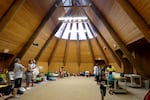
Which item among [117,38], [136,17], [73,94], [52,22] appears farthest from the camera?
[52,22]

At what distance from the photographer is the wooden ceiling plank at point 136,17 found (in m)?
6.91

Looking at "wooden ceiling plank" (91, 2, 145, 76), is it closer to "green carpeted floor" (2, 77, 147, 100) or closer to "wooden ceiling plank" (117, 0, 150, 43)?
"green carpeted floor" (2, 77, 147, 100)

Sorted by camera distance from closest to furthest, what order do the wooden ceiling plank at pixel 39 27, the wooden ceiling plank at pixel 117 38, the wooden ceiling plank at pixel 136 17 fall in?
the wooden ceiling plank at pixel 136 17 < the wooden ceiling plank at pixel 117 38 < the wooden ceiling plank at pixel 39 27

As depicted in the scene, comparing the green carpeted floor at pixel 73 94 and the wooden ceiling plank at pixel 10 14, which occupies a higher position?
the wooden ceiling plank at pixel 10 14

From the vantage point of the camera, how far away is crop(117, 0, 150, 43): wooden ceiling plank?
22.7 ft

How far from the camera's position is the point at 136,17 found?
693cm

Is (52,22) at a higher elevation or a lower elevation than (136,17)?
higher

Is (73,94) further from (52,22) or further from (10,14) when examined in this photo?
(52,22)

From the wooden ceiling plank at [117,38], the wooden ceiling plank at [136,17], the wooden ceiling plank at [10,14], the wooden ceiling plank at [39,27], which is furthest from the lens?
the wooden ceiling plank at [39,27]

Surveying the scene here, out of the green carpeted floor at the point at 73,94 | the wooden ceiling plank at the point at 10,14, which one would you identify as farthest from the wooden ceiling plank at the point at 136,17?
the wooden ceiling plank at the point at 10,14

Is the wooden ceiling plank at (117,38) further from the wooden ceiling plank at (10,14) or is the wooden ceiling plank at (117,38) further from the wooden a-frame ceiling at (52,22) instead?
the wooden ceiling plank at (10,14)

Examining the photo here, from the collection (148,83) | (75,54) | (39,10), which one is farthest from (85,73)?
(39,10)

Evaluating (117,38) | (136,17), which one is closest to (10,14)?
(136,17)

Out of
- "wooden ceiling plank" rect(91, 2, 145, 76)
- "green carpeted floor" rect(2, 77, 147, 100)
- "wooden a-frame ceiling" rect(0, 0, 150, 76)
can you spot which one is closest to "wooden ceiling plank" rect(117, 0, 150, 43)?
"wooden a-frame ceiling" rect(0, 0, 150, 76)
